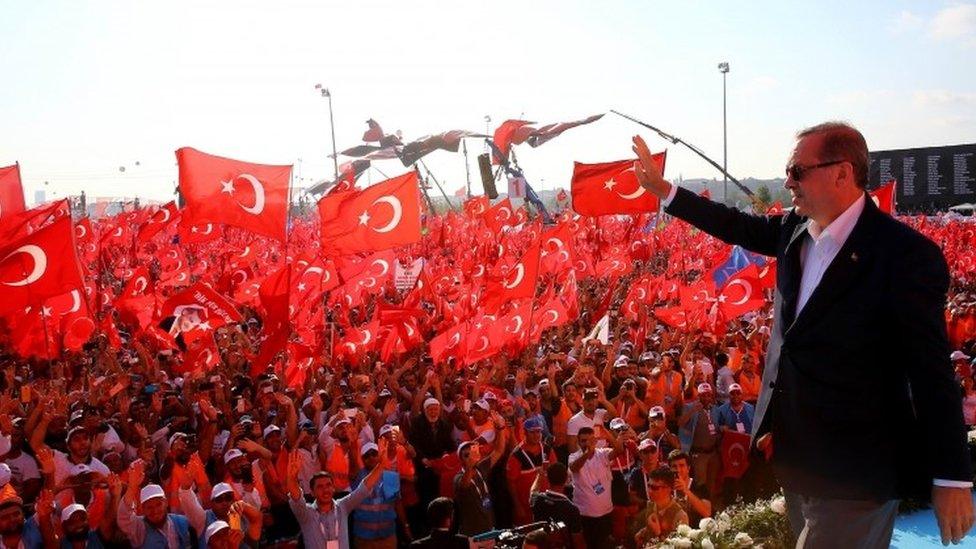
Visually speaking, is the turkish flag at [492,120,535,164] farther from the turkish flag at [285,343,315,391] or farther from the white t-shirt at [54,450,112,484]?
the white t-shirt at [54,450,112,484]

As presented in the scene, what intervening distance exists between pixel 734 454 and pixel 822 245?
6144 mm

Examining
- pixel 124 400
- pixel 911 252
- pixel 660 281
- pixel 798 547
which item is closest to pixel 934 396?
pixel 911 252

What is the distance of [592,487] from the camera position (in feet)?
23.2

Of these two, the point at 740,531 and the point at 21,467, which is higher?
the point at 21,467

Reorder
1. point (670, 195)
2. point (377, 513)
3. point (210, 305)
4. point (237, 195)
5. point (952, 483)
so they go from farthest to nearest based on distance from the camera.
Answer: point (237, 195) → point (210, 305) → point (377, 513) → point (670, 195) → point (952, 483)

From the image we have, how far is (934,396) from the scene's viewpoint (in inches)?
85.7

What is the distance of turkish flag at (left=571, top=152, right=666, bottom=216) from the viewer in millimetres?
10883

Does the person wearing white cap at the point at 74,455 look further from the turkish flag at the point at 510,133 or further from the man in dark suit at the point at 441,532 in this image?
the turkish flag at the point at 510,133

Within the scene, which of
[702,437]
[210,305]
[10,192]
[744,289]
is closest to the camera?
[702,437]

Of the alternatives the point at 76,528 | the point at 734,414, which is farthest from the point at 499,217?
the point at 76,528

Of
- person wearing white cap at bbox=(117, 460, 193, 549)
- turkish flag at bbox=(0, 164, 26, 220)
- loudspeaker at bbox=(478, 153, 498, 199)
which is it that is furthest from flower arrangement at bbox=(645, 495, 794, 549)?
loudspeaker at bbox=(478, 153, 498, 199)

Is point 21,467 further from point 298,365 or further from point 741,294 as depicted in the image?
point 741,294

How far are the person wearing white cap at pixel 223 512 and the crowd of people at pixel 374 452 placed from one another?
0.02 metres

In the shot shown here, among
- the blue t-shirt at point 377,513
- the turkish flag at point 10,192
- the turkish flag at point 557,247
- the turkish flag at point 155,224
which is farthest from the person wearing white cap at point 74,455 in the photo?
the turkish flag at point 155,224
